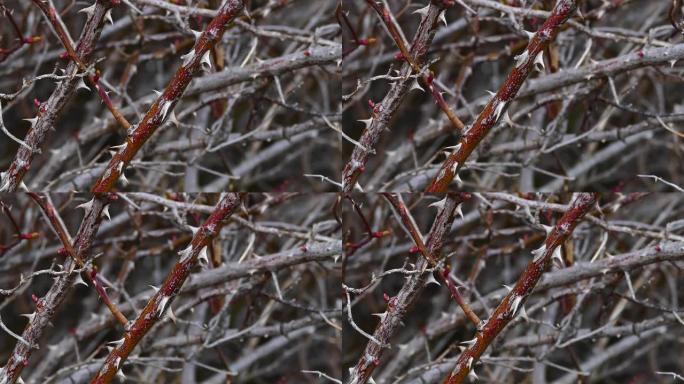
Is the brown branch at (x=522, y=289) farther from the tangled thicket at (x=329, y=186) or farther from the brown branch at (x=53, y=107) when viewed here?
the brown branch at (x=53, y=107)

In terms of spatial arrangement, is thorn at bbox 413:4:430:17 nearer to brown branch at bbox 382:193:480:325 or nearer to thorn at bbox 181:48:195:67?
brown branch at bbox 382:193:480:325

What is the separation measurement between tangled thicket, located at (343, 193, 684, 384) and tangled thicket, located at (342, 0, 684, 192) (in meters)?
0.15

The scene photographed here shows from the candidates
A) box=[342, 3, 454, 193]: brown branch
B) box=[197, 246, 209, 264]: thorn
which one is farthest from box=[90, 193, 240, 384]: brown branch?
box=[342, 3, 454, 193]: brown branch

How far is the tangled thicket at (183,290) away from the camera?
15.4 feet

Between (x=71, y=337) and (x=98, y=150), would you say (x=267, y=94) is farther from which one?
(x=71, y=337)

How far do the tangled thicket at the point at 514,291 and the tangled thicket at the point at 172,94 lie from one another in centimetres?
47

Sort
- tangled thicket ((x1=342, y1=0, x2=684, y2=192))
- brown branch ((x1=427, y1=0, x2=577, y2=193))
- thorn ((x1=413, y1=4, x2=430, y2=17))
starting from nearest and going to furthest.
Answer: brown branch ((x1=427, y1=0, x2=577, y2=193)) → thorn ((x1=413, y1=4, x2=430, y2=17)) → tangled thicket ((x1=342, y1=0, x2=684, y2=192))

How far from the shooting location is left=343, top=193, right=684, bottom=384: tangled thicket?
4703 millimetres

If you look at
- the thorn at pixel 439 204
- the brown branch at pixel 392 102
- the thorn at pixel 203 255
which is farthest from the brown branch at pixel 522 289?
the thorn at pixel 203 255

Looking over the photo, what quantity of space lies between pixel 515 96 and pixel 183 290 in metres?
1.74

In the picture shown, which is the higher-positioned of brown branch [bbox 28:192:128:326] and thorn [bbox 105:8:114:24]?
thorn [bbox 105:8:114:24]

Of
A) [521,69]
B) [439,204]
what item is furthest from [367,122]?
[521,69]

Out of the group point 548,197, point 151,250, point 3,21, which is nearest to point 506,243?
point 548,197

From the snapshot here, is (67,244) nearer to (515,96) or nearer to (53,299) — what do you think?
Result: (53,299)
